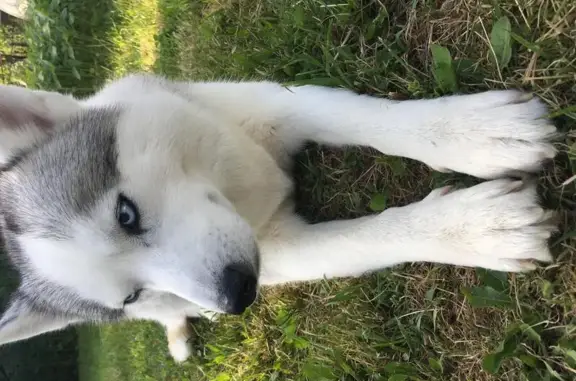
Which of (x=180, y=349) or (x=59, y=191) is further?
(x=180, y=349)

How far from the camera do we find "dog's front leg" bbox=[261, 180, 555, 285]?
2.24 metres

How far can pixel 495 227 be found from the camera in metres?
2.28

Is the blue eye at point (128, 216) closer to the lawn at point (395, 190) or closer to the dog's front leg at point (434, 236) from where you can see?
the dog's front leg at point (434, 236)

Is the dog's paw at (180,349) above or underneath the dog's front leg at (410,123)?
underneath

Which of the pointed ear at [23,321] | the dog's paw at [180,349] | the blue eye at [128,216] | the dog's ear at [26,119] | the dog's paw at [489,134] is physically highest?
the dog's paw at [489,134]

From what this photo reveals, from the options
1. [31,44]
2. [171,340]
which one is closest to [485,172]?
[171,340]

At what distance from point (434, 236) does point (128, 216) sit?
1.35 meters

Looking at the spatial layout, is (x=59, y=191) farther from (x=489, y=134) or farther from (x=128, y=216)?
(x=489, y=134)

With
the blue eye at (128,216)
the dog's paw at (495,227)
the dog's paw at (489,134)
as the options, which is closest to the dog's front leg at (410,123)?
the dog's paw at (489,134)

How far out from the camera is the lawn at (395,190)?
2.32 metres

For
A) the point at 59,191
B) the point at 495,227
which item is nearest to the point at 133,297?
the point at 59,191

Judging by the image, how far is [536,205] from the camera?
2250 millimetres

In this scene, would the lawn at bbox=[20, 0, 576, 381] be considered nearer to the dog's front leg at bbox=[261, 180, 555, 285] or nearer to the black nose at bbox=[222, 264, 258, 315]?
the dog's front leg at bbox=[261, 180, 555, 285]

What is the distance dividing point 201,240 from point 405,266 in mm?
1139
